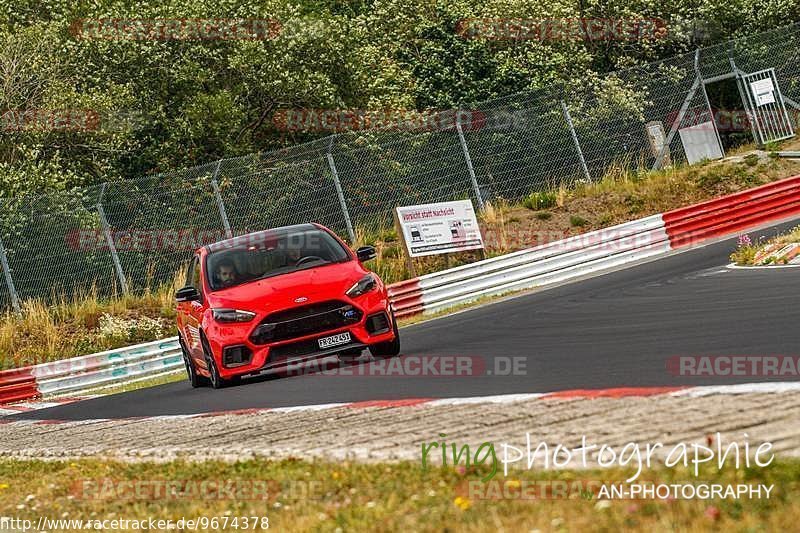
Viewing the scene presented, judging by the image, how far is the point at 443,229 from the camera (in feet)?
80.0

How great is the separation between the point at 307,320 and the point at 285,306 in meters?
0.27

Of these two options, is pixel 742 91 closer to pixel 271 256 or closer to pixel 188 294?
pixel 271 256

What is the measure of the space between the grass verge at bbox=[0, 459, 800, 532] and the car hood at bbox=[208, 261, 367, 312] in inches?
187

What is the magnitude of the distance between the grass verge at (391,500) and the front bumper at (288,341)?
4638 millimetres

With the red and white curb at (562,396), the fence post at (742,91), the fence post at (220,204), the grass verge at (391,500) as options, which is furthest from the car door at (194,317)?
the fence post at (742,91)

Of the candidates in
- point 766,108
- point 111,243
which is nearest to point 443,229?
point 111,243

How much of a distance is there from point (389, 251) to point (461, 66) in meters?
11.3

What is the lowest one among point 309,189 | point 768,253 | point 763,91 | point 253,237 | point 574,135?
point 768,253

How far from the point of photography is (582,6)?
38.3 metres

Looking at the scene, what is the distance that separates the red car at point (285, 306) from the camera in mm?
13109

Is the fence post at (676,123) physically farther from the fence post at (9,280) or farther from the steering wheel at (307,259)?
the steering wheel at (307,259)

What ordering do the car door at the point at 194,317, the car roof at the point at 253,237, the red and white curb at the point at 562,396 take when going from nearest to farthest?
the red and white curb at the point at 562,396 → the car door at the point at 194,317 → the car roof at the point at 253,237

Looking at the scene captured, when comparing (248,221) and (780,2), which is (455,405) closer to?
(248,221)

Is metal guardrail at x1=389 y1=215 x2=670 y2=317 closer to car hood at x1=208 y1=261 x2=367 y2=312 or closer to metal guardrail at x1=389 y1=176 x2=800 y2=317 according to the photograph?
metal guardrail at x1=389 y1=176 x2=800 y2=317
